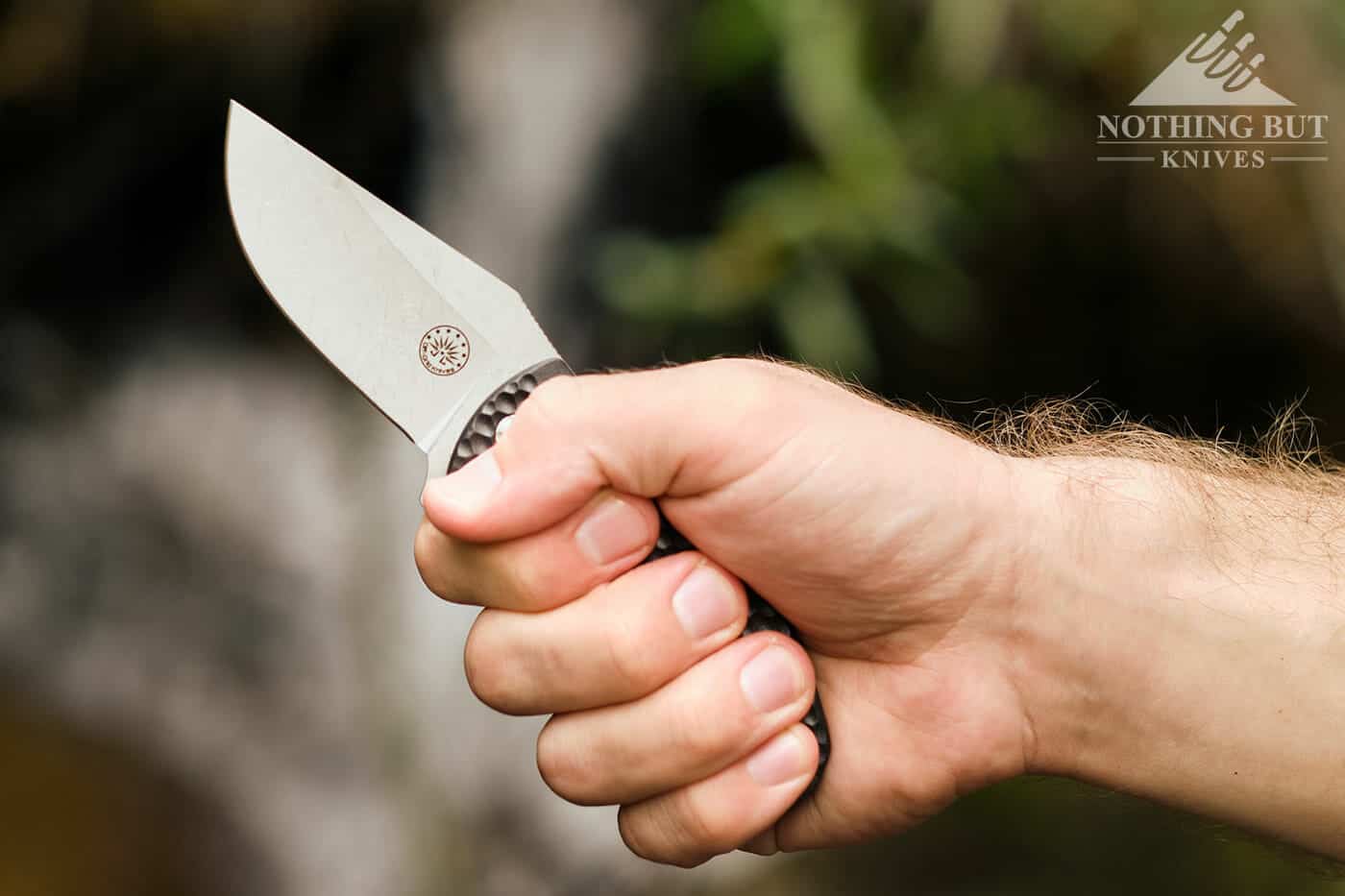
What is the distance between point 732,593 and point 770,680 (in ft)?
0.28

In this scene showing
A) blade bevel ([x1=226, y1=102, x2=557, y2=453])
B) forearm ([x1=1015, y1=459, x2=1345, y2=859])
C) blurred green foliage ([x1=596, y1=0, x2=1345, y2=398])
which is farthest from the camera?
blurred green foliage ([x1=596, y1=0, x2=1345, y2=398])

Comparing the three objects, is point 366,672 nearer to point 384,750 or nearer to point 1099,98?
point 384,750

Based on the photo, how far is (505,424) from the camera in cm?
87

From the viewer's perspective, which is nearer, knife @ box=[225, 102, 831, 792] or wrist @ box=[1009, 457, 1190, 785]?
knife @ box=[225, 102, 831, 792]

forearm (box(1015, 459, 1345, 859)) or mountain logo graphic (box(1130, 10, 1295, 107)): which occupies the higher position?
mountain logo graphic (box(1130, 10, 1295, 107))

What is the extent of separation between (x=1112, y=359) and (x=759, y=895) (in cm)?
131

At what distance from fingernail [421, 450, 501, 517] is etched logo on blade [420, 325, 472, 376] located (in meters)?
0.08

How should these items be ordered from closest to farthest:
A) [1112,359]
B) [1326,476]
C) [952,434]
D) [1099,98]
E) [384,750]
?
[952,434] → [1326,476] → [1099,98] → [1112,359] → [384,750]

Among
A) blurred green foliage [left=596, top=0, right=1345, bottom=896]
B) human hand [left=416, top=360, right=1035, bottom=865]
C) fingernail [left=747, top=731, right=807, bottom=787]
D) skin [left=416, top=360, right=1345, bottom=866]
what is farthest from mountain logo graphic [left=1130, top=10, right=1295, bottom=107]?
fingernail [left=747, top=731, right=807, bottom=787]

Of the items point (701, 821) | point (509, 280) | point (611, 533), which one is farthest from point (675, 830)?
point (509, 280)

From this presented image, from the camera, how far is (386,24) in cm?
230

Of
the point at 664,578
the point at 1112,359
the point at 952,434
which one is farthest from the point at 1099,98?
the point at 664,578

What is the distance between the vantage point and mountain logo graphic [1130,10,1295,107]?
5.87ft

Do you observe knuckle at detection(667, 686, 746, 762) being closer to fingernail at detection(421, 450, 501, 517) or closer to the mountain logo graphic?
fingernail at detection(421, 450, 501, 517)
